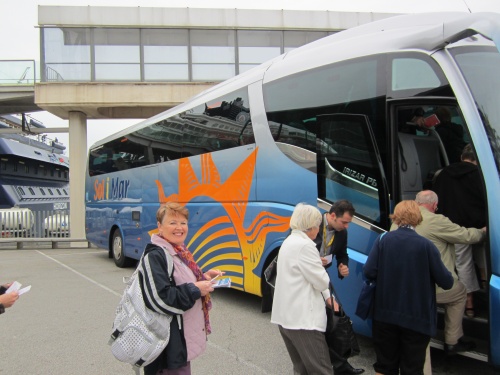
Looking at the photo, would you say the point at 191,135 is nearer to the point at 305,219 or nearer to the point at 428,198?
the point at 428,198

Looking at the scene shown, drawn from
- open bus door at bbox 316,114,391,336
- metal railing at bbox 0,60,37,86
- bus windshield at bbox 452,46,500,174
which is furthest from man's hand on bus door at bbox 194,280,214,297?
metal railing at bbox 0,60,37,86

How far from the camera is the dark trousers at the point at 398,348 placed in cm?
310

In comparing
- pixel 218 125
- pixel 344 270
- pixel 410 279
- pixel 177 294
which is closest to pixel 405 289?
pixel 410 279

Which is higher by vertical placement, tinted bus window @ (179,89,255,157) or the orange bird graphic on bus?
tinted bus window @ (179,89,255,157)

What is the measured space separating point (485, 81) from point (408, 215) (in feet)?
4.74

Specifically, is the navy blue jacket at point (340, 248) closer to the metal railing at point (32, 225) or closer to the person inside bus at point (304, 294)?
the person inside bus at point (304, 294)

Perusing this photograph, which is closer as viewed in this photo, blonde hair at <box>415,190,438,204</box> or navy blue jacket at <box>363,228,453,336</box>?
navy blue jacket at <box>363,228,453,336</box>

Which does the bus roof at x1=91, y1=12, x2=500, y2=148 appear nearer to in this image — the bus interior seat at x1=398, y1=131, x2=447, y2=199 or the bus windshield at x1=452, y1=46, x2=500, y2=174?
the bus windshield at x1=452, y1=46, x2=500, y2=174

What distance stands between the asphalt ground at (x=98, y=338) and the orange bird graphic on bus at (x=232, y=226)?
65cm

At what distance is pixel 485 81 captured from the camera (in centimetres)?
354

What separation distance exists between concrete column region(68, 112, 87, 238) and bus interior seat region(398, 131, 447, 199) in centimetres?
1443

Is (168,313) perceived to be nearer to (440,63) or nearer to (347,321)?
(347,321)

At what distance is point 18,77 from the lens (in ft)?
53.7

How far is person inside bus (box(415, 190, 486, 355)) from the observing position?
3582 mm
